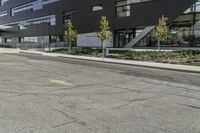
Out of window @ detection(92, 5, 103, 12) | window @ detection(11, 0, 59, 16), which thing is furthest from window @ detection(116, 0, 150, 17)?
window @ detection(11, 0, 59, 16)

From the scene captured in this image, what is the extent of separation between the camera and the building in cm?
3331

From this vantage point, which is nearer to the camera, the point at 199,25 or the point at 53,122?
the point at 53,122

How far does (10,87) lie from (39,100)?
2777mm

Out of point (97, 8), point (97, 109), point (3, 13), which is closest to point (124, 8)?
point (97, 8)

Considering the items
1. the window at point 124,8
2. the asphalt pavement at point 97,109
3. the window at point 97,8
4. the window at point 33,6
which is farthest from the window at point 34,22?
the asphalt pavement at point 97,109

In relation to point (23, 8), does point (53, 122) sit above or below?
below

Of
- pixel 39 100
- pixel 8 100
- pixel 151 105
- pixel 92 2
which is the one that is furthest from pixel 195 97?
pixel 92 2

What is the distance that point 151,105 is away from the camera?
773 centimetres

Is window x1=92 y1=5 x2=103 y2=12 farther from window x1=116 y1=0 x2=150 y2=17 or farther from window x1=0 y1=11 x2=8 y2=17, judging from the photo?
window x1=0 y1=11 x2=8 y2=17

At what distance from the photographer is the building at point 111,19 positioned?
33.3 meters

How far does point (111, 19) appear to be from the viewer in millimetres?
42875

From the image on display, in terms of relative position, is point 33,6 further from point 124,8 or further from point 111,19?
point 124,8

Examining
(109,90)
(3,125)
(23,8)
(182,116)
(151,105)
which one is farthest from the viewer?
(23,8)

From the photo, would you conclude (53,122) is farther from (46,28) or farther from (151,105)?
(46,28)
